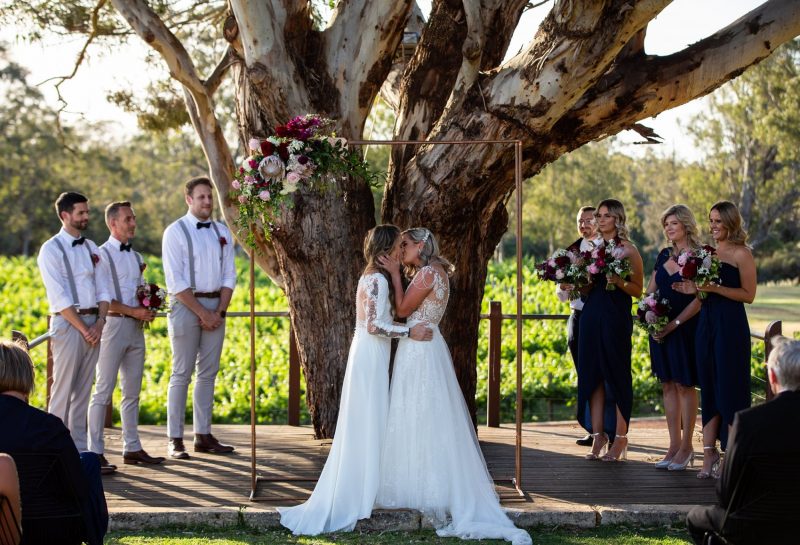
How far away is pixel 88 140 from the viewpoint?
69.9 m

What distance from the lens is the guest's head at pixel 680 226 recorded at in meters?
8.43

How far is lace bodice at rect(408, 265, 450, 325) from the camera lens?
24.5 ft

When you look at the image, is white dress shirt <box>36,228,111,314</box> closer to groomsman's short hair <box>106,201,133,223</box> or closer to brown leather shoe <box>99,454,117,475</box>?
groomsman's short hair <box>106,201,133,223</box>

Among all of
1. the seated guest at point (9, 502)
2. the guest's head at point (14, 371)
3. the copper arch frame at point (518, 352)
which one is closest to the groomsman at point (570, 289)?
the copper arch frame at point (518, 352)

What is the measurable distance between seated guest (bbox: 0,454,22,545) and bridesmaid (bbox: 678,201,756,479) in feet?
17.9

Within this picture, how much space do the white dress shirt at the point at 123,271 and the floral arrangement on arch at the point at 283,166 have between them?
1596 mm

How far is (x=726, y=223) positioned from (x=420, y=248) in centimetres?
241

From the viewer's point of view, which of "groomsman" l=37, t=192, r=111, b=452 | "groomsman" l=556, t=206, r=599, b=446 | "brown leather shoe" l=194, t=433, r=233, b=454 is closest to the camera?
"groomsman" l=37, t=192, r=111, b=452

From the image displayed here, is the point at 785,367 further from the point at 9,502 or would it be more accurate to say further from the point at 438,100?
the point at 438,100

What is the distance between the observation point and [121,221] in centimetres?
884

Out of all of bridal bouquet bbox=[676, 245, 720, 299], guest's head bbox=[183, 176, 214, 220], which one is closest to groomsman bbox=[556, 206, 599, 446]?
bridal bouquet bbox=[676, 245, 720, 299]

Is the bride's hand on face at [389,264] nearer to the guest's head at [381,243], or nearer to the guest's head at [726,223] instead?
the guest's head at [381,243]

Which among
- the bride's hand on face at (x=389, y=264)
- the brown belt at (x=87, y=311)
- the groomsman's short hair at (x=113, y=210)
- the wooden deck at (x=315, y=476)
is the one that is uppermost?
the groomsman's short hair at (x=113, y=210)

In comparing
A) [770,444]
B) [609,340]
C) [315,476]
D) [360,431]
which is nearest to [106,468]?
[315,476]
